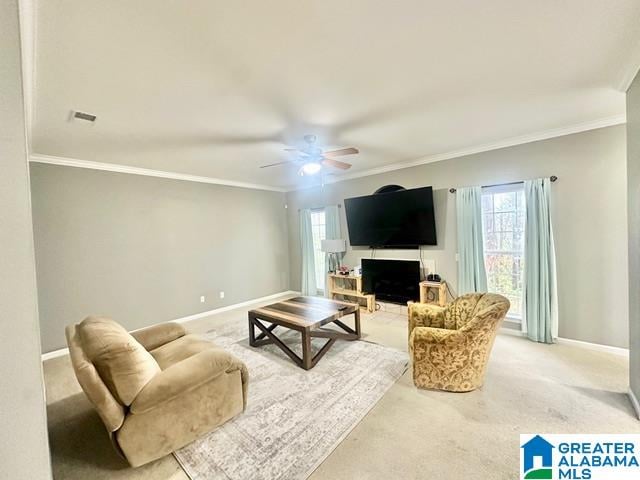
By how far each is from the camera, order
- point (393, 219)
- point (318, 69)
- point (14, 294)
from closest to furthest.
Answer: point (14, 294), point (318, 69), point (393, 219)

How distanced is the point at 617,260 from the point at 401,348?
8.50 ft

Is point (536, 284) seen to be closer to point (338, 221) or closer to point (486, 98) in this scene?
point (486, 98)

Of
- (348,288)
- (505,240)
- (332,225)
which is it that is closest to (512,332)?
(505,240)

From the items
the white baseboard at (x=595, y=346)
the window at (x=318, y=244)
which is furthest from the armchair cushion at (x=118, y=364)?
the window at (x=318, y=244)

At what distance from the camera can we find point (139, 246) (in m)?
4.29

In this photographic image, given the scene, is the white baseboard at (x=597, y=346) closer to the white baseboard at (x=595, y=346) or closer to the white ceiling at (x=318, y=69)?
the white baseboard at (x=595, y=346)

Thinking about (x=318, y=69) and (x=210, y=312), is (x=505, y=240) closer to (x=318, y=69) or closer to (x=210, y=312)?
(x=318, y=69)

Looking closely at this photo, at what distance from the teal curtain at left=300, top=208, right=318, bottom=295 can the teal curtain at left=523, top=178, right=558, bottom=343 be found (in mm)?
3889

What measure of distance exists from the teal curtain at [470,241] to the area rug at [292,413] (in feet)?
5.34

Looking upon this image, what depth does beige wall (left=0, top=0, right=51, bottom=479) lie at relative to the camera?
762 millimetres

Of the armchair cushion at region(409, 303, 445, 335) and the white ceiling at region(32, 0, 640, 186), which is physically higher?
the white ceiling at region(32, 0, 640, 186)

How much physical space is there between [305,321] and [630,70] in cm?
348

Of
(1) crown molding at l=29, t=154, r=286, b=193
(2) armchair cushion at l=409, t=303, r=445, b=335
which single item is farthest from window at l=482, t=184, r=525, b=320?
(1) crown molding at l=29, t=154, r=286, b=193

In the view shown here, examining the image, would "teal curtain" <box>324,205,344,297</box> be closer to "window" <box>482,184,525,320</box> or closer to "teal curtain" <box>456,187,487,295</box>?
"teal curtain" <box>456,187,487,295</box>
